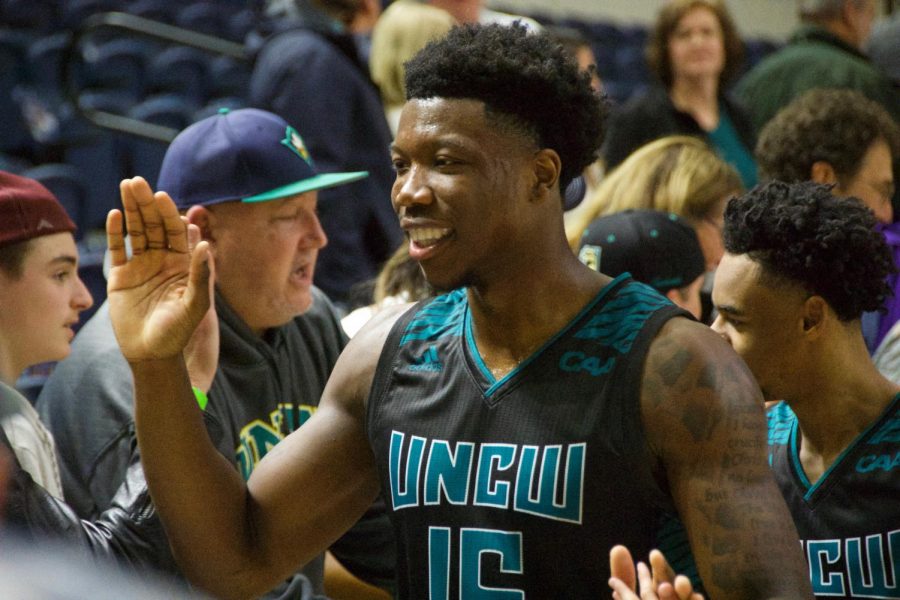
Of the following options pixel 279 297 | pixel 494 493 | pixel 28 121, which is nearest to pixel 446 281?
pixel 494 493

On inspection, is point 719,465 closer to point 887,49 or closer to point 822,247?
point 822,247

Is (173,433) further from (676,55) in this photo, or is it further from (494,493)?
(676,55)

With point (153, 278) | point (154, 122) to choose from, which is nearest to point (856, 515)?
point (153, 278)

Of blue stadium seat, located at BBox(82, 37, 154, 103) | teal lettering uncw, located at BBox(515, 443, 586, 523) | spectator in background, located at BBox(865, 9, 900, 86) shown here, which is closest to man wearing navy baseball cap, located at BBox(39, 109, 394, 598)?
teal lettering uncw, located at BBox(515, 443, 586, 523)

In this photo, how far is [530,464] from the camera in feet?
6.92

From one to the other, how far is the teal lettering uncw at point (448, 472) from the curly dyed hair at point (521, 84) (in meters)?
0.50

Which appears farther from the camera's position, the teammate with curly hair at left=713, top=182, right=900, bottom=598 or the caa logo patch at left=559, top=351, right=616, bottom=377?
the teammate with curly hair at left=713, top=182, right=900, bottom=598

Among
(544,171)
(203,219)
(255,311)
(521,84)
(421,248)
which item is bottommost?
(255,311)

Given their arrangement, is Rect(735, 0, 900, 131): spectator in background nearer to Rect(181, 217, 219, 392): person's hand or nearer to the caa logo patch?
Rect(181, 217, 219, 392): person's hand

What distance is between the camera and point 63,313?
303 cm

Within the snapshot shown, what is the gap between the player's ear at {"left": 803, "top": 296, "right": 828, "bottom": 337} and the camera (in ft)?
8.80

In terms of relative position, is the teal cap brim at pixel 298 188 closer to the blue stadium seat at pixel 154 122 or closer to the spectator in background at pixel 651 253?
the spectator in background at pixel 651 253

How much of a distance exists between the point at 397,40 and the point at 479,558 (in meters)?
3.30

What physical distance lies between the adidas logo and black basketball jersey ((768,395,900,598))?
2.63ft
